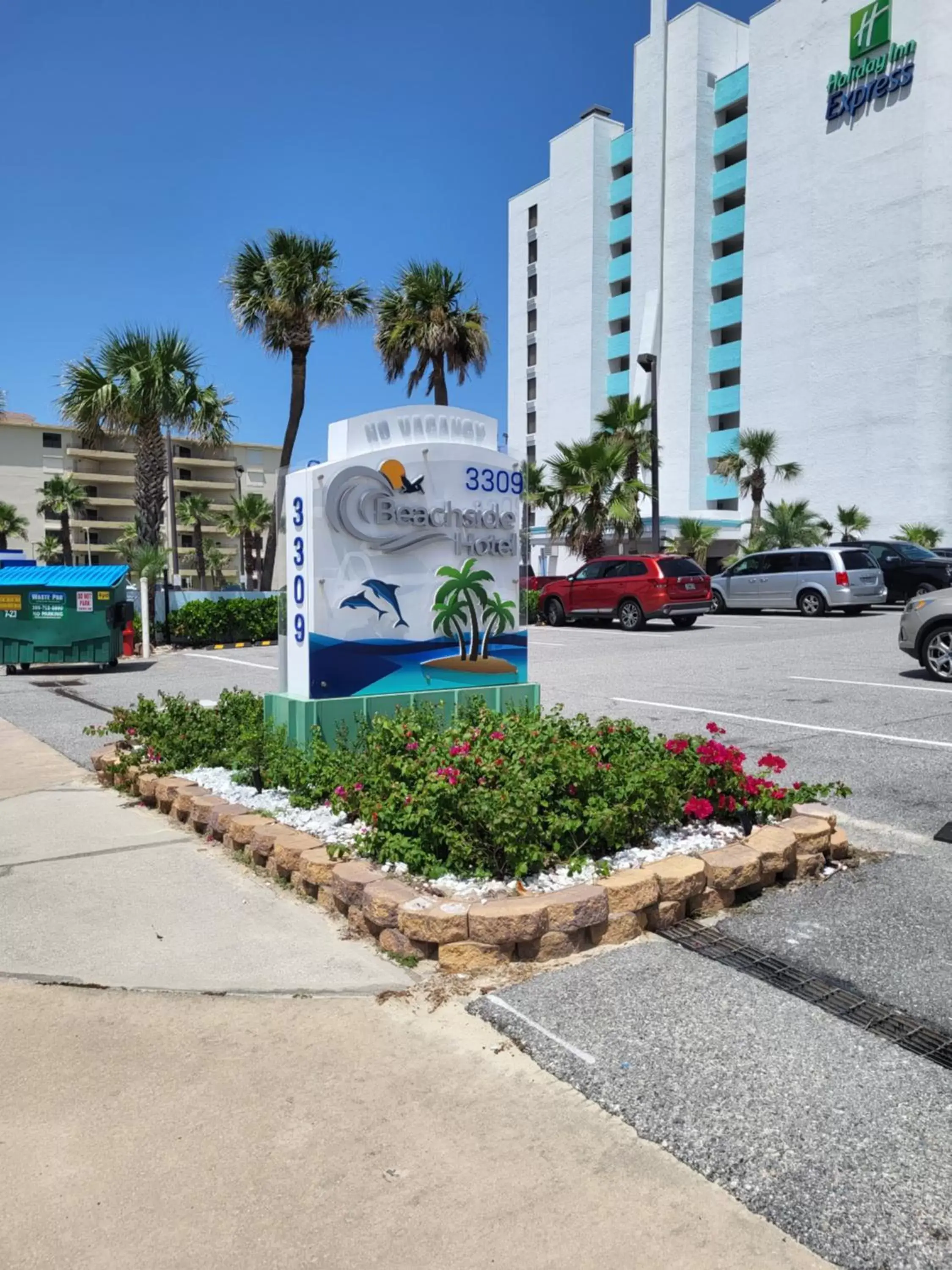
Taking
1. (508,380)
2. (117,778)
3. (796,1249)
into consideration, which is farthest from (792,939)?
(508,380)

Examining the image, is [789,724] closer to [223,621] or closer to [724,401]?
[223,621]

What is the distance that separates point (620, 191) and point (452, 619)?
58.6 metres

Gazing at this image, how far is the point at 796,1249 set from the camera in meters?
2.31

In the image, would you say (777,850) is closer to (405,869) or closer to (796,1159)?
(405,869)

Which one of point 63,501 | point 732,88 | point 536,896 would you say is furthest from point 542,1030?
point 63,501

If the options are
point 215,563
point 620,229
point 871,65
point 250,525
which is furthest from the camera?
point 215,563

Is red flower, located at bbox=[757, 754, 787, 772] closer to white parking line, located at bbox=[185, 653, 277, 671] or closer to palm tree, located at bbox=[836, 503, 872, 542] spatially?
white parking line, located at bbox=[185, 653, 277, 671]

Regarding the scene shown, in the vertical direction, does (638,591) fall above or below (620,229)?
below

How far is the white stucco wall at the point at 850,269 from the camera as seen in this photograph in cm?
4181

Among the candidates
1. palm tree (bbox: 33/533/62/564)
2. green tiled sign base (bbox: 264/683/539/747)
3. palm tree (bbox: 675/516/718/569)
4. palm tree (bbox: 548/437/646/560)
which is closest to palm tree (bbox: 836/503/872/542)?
palm tree (bbox: 675/516/718/569)

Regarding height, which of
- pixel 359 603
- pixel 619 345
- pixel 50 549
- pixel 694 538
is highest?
pixel 619 345

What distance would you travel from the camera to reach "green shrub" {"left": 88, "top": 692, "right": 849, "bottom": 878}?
4344 mm

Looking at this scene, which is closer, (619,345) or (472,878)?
(472,878)

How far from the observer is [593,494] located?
28812 millimetres
